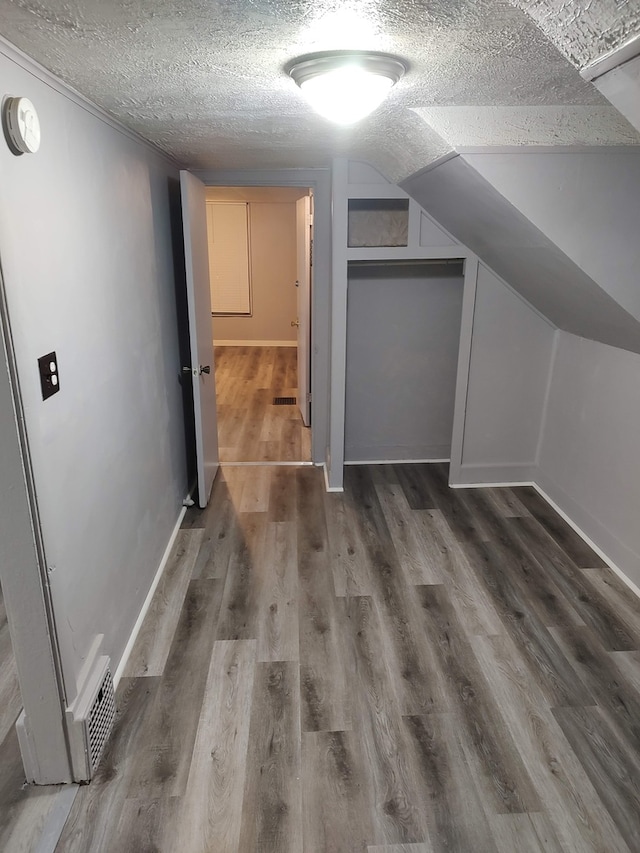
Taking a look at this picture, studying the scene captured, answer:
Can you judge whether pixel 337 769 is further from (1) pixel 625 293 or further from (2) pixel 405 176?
(2) pixel 405 176

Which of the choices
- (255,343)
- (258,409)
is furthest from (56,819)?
(255,343)

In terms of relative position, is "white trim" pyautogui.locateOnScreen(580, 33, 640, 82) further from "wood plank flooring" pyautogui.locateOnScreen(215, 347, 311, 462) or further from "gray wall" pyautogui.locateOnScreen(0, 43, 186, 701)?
"wood plank flooring" pyautogui.locateOnScreen(215, 347, 311, 462)

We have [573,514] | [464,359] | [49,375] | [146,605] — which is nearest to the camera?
[49,375]

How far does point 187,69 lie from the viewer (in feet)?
5.15

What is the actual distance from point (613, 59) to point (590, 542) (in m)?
2.89

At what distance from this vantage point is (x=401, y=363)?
426 cm

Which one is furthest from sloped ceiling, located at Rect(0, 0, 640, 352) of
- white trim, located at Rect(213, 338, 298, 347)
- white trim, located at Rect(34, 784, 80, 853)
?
white trim, located at Rect(213, 338, 298, 347)

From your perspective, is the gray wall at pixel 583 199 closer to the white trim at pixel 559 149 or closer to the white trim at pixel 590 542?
the white trim at pixel 559 149

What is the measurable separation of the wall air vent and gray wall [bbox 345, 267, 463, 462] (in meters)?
2.66

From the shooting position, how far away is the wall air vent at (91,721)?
6.11 ft

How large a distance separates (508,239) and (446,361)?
1.46 meters

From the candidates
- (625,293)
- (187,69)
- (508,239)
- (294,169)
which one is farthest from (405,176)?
(187,69)

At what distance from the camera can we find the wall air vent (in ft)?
6.11

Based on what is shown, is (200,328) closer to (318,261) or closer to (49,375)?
(318,261)
